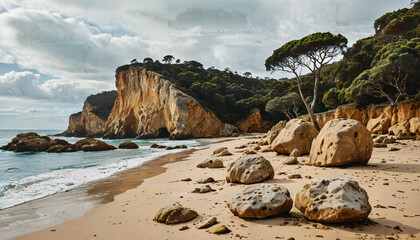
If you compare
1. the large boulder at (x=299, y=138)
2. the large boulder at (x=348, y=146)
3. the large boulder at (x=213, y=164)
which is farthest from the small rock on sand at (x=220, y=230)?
the large boulder at (x=299, y=138)

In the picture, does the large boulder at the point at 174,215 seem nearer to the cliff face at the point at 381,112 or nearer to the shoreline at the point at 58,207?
the shoreline at the point at 58,207

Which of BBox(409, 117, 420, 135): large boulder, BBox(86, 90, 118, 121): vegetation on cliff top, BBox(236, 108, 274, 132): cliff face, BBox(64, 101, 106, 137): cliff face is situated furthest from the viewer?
BBox(86, 90, 118, 121): vegetation on cliff top

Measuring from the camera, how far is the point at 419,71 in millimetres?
23000

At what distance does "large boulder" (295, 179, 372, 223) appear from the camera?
10.8ft

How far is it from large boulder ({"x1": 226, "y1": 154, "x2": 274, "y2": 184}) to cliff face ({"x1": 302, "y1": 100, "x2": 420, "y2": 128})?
848 inches

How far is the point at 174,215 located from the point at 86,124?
96720mm

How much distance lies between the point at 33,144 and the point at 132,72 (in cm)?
3593

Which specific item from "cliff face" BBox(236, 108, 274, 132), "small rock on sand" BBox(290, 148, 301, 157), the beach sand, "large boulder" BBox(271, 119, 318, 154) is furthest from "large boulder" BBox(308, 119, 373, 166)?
"cliff face" BBox(236, 108, 274, 132)

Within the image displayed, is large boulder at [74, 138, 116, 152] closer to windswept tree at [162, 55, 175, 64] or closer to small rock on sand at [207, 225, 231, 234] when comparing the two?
small rock on sand at [207, 225, 231, 234]

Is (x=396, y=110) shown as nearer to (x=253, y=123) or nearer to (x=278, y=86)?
(x=253, y=123)

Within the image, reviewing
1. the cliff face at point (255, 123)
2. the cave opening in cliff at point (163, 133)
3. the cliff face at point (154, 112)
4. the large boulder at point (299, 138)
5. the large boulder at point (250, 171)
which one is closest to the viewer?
the large boulder at point (250, 171)

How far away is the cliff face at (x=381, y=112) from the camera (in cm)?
2059

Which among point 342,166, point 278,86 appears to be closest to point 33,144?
point 342,166

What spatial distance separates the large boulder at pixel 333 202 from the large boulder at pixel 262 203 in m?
0.30
